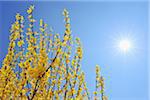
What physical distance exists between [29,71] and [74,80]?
891mm

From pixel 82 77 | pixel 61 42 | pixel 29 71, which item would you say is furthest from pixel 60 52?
pixel 82 77

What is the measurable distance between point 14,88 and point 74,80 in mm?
979

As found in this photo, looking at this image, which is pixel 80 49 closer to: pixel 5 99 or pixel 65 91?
pixel 65 91

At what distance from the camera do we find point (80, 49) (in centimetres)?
512

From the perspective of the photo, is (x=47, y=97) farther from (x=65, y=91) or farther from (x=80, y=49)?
(x=80, y=49)

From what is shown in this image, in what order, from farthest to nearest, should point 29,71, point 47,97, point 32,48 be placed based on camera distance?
point 47,97
point 32,48
point 29,71

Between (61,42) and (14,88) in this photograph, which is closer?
(61,42)

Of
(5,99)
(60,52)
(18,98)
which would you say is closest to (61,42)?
(60,52)

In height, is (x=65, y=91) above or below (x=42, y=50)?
below

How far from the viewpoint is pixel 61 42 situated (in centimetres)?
489

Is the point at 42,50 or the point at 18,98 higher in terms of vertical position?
the point at 42,50

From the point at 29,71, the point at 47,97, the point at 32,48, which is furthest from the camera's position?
the point at 47,97

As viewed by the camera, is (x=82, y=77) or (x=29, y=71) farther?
(x=82, y=77)

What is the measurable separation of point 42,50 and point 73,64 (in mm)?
584
